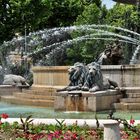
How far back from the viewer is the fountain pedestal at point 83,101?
15031 millimetres

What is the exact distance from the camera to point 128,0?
2095cm

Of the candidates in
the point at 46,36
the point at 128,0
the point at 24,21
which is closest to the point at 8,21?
the point at 24,21

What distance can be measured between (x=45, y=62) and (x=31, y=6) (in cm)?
469

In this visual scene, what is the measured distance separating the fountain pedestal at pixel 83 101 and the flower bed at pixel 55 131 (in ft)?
20.7

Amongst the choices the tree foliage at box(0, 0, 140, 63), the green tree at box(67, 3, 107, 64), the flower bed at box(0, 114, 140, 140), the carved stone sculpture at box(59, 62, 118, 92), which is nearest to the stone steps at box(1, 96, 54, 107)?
the carved stone sculpture at box(59, 62, 118, 92)

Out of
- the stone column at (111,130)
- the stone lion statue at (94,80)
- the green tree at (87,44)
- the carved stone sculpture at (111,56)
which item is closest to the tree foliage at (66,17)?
the green tree at (87,44)

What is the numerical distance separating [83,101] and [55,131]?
722cm

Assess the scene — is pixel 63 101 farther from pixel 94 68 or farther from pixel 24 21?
pixel 24 21

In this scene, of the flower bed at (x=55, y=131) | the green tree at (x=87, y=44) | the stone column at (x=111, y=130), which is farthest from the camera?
the green tree at (x=87, y=44)

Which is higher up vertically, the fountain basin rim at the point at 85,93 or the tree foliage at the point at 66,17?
the tree foliage at the point at 66,17

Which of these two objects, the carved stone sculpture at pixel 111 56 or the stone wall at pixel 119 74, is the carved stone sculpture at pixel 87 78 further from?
the carved stone sculpture at pixel 111 56

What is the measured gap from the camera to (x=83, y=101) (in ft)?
49.6

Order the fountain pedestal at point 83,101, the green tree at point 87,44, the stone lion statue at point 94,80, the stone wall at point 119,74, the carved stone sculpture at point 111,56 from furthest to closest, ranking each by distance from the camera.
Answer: the green tree at point 87,44, the carved stone sculpture at point 111,56, the stone wall at point 119,74, the stone lion statue at point 94,80, the fountain pedestal at point 83,101

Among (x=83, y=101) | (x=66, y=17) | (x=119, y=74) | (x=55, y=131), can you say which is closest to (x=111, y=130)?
(x=55, y=131)
